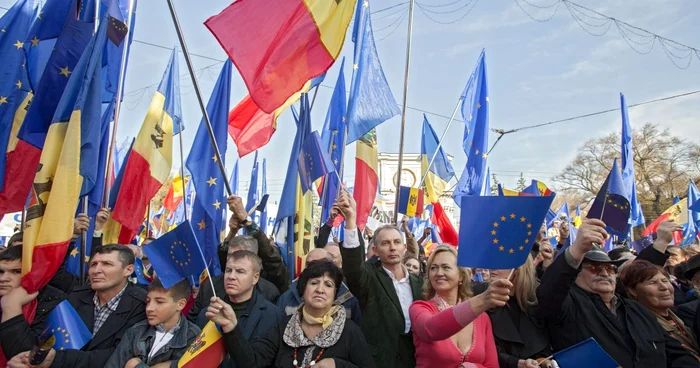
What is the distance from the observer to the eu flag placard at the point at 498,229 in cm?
267

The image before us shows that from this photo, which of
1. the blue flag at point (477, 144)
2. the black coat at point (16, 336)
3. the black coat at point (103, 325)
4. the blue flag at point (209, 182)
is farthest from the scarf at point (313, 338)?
the blue flag at point (477, 144)

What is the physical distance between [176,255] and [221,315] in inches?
26.3

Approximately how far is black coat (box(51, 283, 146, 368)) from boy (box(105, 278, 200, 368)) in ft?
0.74

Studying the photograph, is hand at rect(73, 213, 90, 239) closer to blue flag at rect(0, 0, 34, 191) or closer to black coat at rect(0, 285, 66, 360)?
black coat at rect(0, 285, 66, 360)

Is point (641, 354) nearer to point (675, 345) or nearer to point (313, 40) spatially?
point (675, 345)

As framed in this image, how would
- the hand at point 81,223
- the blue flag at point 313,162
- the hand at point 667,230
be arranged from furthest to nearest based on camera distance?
the blue flag at point 313,162 → the hand at point 81,223 → the hand at point 667,230

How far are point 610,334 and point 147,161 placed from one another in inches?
198

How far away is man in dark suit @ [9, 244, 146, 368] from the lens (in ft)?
12.3

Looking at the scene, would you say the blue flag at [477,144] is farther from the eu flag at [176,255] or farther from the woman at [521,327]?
the eu flag at [176,255]

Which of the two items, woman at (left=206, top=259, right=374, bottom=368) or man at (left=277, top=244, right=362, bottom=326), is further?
man at (left=277, top=244, right=362, bottom=326)

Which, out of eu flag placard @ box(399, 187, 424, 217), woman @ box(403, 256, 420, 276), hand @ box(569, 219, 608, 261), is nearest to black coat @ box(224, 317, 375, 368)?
hand @ box(569, 219, 608, 261)

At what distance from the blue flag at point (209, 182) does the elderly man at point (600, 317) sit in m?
4.00

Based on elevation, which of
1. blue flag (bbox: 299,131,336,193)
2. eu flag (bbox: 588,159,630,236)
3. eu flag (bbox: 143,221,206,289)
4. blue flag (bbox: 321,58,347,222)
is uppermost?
blue flag (bbox: 321,58,347,222)

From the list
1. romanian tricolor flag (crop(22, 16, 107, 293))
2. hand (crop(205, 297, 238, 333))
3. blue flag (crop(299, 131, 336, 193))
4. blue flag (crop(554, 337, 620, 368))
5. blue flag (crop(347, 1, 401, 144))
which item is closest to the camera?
blue flag (crop(554, 337, 620, 368))
